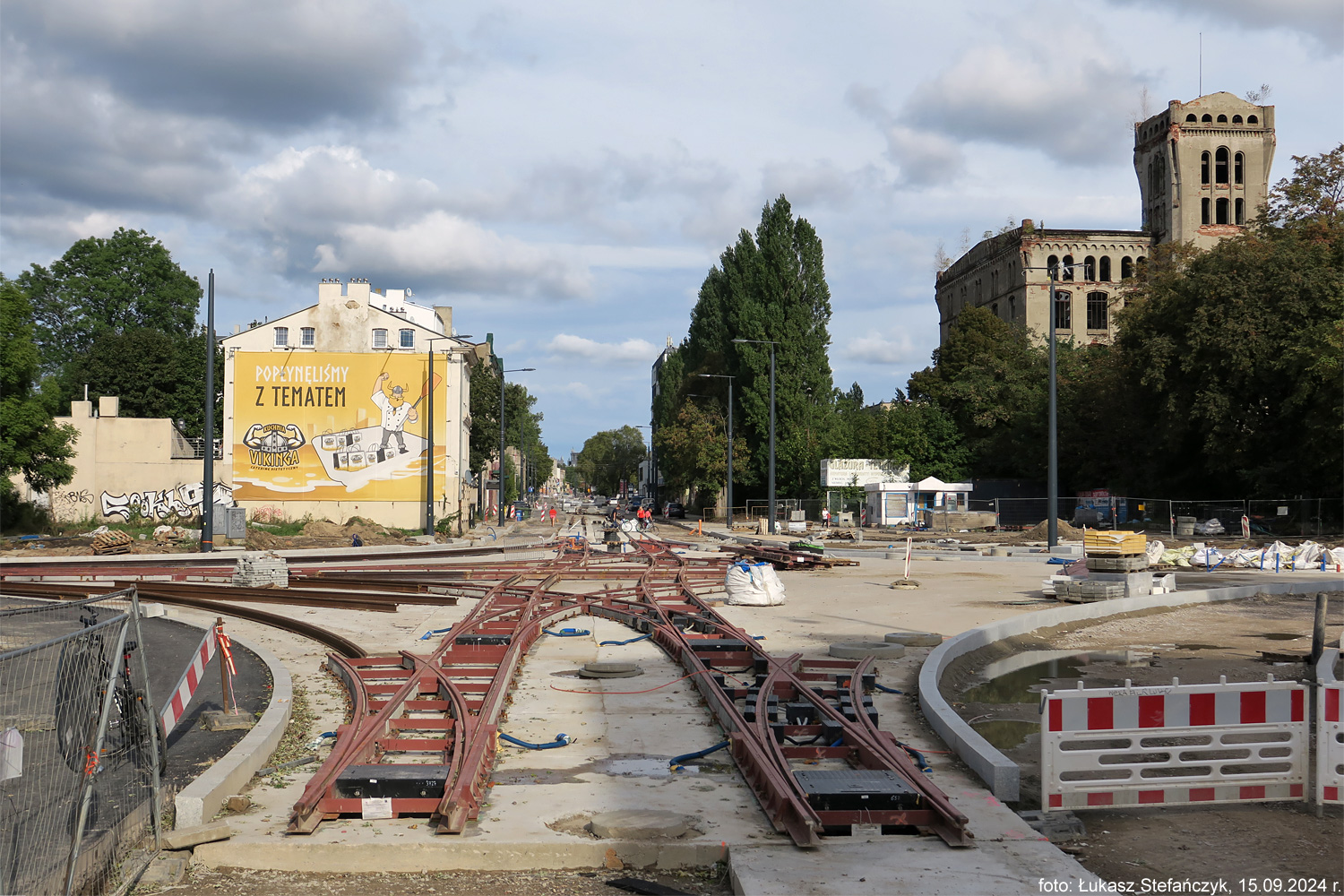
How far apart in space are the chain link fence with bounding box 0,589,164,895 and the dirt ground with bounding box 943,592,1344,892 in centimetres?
568

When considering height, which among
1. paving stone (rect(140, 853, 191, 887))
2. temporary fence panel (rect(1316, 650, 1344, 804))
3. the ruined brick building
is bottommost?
paving stone (rect(140, 853, 191, 887))

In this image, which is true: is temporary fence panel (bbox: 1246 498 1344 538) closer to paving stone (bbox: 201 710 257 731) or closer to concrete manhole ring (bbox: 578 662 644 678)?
concrete manhole ring (bbox: 578 662 644 678)

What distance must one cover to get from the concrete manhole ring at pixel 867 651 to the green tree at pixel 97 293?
75.0 meters

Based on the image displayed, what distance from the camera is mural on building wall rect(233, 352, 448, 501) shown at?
188 ft

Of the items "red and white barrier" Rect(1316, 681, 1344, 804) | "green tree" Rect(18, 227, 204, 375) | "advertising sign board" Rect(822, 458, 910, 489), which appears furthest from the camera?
"green tree" Rect(18, 227, 204, 375)

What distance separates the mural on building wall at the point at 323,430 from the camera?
57.3 m

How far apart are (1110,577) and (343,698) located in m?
15.4

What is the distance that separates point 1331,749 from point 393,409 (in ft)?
179

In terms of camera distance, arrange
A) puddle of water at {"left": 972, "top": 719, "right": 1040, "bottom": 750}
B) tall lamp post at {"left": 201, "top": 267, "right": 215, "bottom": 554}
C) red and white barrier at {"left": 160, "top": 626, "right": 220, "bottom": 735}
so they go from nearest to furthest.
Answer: red and white barrier at {"left": 160, "top": 626, "right": 220, "bottom": 735} → puddle of water at {"left": 972, "top": 719, "right": 1040, "bottom": 750} → tall lamp post at {"left": 201, "top": 267, "right": 215, "bottom": 554}

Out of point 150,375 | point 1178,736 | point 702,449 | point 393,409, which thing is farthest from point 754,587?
point 150,375

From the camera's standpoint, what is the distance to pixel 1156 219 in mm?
100812

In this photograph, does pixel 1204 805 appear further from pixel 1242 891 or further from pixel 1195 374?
pixel 1195 374

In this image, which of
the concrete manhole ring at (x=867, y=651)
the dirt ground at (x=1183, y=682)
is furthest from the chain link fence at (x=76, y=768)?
the concrete manhole ring at (x=867, y=651)

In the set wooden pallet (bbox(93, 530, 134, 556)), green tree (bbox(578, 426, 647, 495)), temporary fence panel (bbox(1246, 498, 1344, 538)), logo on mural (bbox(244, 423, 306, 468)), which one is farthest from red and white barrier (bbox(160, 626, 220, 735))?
green tree (bbox(578, 426, 647, 495))
